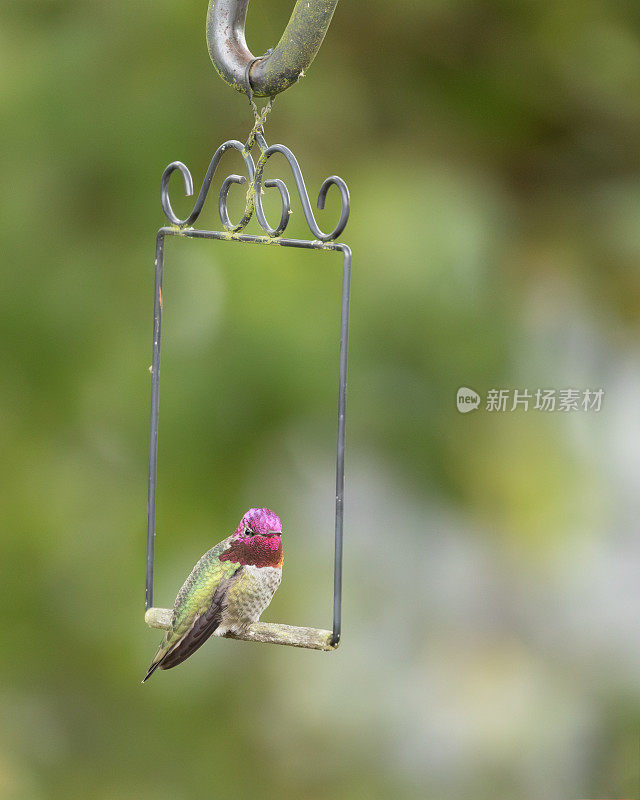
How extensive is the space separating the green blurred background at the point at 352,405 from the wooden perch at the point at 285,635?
65cm

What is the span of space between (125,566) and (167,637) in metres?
0.74

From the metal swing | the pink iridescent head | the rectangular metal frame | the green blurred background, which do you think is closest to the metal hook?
the metal swing

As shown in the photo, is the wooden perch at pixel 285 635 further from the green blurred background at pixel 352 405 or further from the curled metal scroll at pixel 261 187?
the green blurred background at pixel 352 405

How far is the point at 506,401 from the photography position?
157cm

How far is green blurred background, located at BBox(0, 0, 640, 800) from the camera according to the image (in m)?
1.51

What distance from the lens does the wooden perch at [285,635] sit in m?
0.80

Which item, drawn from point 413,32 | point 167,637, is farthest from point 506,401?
point 167,637

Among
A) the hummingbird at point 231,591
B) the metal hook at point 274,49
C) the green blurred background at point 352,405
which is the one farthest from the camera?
the green blurred background at point 352,405

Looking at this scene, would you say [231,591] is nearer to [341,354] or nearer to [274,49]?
[341,354]

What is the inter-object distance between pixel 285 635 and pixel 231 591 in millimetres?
68

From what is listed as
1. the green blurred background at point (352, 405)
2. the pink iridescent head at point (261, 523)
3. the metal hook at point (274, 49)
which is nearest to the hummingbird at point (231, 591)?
the pink iridescent head at point (261, 523)

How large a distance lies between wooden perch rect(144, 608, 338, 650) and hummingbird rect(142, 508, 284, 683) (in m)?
0.01

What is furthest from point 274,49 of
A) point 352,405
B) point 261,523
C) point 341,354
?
point 352,405

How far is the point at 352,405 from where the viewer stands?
154 centimetres
